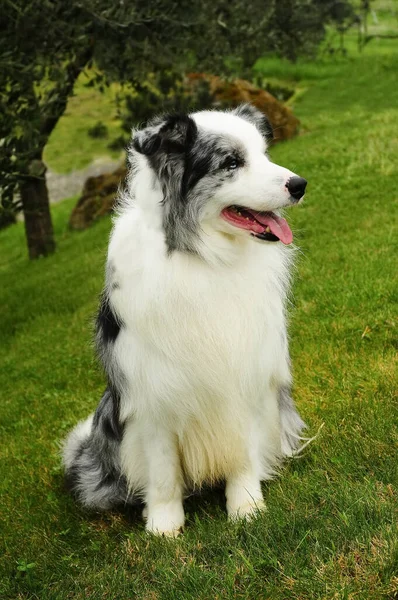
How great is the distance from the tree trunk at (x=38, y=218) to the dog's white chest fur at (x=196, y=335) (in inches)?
361

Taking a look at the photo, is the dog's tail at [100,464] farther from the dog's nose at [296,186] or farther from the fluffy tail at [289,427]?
the dog's nose at [296,186]

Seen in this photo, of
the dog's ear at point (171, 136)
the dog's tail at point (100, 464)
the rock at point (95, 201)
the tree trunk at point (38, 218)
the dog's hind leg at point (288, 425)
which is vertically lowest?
the rock at point (95, 201)

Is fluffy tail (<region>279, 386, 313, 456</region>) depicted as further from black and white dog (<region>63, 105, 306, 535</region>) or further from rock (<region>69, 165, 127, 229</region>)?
rock (<region>69, 165, 127, 229</region>)

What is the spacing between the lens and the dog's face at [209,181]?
11.6 feet

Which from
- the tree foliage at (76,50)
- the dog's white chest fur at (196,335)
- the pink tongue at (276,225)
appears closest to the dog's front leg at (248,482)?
the dog's white chest fur at (196,335)

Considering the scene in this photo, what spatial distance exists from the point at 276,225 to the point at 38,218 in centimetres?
1084

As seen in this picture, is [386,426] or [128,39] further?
[128,39]

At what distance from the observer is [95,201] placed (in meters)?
17.2

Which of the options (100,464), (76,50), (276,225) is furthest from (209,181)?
(76,50)

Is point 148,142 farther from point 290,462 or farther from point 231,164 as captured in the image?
point 290,462

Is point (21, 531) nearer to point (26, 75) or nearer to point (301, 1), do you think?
point (26, 75)

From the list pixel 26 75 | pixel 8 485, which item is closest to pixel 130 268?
pixel 8 485

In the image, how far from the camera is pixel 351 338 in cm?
619

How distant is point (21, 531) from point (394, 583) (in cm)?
255
